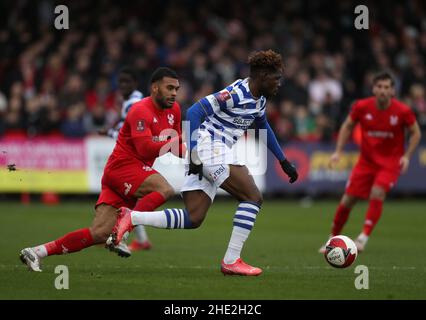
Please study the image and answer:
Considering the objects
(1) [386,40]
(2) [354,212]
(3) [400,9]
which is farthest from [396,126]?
(3) [400,9]

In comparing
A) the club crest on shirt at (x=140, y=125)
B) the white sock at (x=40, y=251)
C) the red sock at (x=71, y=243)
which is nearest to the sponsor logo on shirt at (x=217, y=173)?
the club crest on shirt at (x=140, y=125)

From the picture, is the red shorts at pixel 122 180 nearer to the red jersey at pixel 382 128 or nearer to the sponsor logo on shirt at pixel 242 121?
the sponsor logo on shirt at pixel 242 121

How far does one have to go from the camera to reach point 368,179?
45.6ft

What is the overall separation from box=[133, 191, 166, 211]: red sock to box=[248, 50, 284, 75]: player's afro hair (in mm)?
1689

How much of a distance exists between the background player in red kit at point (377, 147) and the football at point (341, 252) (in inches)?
129

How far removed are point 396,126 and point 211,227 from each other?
486 cm

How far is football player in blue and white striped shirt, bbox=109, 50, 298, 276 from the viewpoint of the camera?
9.82m

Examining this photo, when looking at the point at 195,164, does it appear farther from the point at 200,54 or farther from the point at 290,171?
the point at 200,54

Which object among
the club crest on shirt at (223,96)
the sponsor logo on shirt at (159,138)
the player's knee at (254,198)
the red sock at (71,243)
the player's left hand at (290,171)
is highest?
the club crest on shirt at (223,96)

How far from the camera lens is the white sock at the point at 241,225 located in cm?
995

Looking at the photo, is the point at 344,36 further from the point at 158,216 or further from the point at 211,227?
the point at 158,216

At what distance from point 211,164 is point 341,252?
1774mm

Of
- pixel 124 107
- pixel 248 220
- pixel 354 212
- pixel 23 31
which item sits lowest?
pixel 354 212

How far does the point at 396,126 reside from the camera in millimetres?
13883
